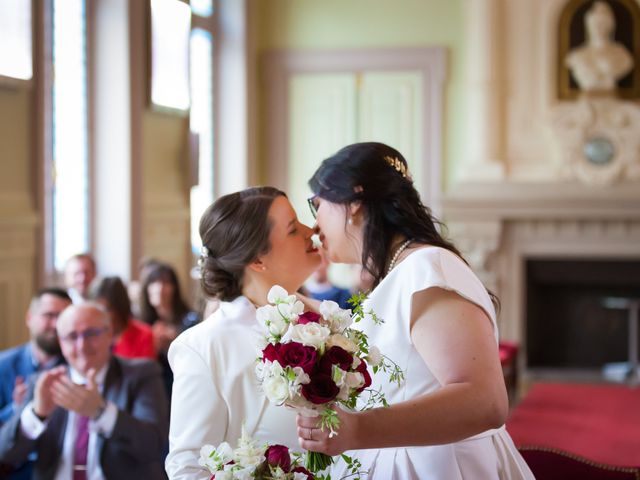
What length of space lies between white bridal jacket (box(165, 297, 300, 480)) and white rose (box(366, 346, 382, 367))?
468 mm

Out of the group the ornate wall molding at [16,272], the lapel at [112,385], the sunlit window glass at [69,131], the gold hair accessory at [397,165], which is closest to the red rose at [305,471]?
the gold hair accessory at [397,165]

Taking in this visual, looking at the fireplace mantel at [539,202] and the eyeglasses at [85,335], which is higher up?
the fireplace mantel at [539,202]

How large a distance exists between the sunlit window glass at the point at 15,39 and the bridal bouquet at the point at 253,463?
15.0 ft

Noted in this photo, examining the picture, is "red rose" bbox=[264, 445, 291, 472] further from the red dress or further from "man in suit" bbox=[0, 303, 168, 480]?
the red dress

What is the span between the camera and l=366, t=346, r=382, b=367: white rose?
6.31 feet

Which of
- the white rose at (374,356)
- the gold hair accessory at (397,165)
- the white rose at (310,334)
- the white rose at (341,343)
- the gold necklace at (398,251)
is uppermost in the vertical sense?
the gold hair accessory at (397,165)

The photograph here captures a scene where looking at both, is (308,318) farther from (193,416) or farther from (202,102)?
(202,102)

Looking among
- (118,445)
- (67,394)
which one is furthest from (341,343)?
(118,445)

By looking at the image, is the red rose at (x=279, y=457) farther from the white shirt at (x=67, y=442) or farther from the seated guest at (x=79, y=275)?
the seated guest at (x=79, y=275)

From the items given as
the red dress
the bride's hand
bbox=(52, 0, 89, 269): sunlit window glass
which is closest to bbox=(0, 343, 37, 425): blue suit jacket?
the red dress

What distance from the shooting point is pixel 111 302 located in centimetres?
559

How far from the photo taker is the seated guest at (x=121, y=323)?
549 cm

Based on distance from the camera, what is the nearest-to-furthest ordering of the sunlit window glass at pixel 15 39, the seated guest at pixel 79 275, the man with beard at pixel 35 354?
the man with beard at pixel 35 354, the sunlit window glass at pixel 15 39, the seated guest at pixel 79 275

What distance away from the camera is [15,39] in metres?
6.27
